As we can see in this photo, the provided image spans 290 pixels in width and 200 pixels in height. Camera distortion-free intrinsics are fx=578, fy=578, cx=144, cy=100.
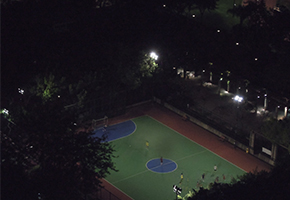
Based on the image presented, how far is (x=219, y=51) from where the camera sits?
3088 inches

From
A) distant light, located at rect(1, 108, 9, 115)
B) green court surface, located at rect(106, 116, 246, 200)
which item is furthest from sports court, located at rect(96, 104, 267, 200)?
distant light, located at rect(1, 108, 9, 115)

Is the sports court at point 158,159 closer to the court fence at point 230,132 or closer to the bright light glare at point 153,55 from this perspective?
the court fence at point 230,132

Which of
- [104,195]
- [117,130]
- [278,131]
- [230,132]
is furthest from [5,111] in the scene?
[278,131]

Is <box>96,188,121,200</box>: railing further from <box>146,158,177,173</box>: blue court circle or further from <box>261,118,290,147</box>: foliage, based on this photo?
<box>261,118,290,147</box>: foliage

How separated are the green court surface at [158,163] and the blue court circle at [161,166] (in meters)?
0.39

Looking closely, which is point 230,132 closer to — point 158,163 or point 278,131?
point 278,131

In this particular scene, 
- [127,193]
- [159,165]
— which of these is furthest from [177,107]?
[127,193]

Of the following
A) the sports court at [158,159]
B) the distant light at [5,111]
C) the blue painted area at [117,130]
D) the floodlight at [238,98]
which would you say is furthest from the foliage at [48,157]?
the floodlight at [238,98]

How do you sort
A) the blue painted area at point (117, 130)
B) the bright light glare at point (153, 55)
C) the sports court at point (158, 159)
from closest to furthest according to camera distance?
the sports court at point (158, 159)
the blue painted area at point (117, 130)
the bright light glare at point (153, 55)

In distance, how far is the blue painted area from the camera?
6669cm

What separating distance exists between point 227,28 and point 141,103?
27.8 m

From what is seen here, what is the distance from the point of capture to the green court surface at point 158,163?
57.5 metres

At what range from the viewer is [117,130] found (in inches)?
2677

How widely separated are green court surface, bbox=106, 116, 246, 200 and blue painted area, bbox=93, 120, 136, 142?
1.84ft
